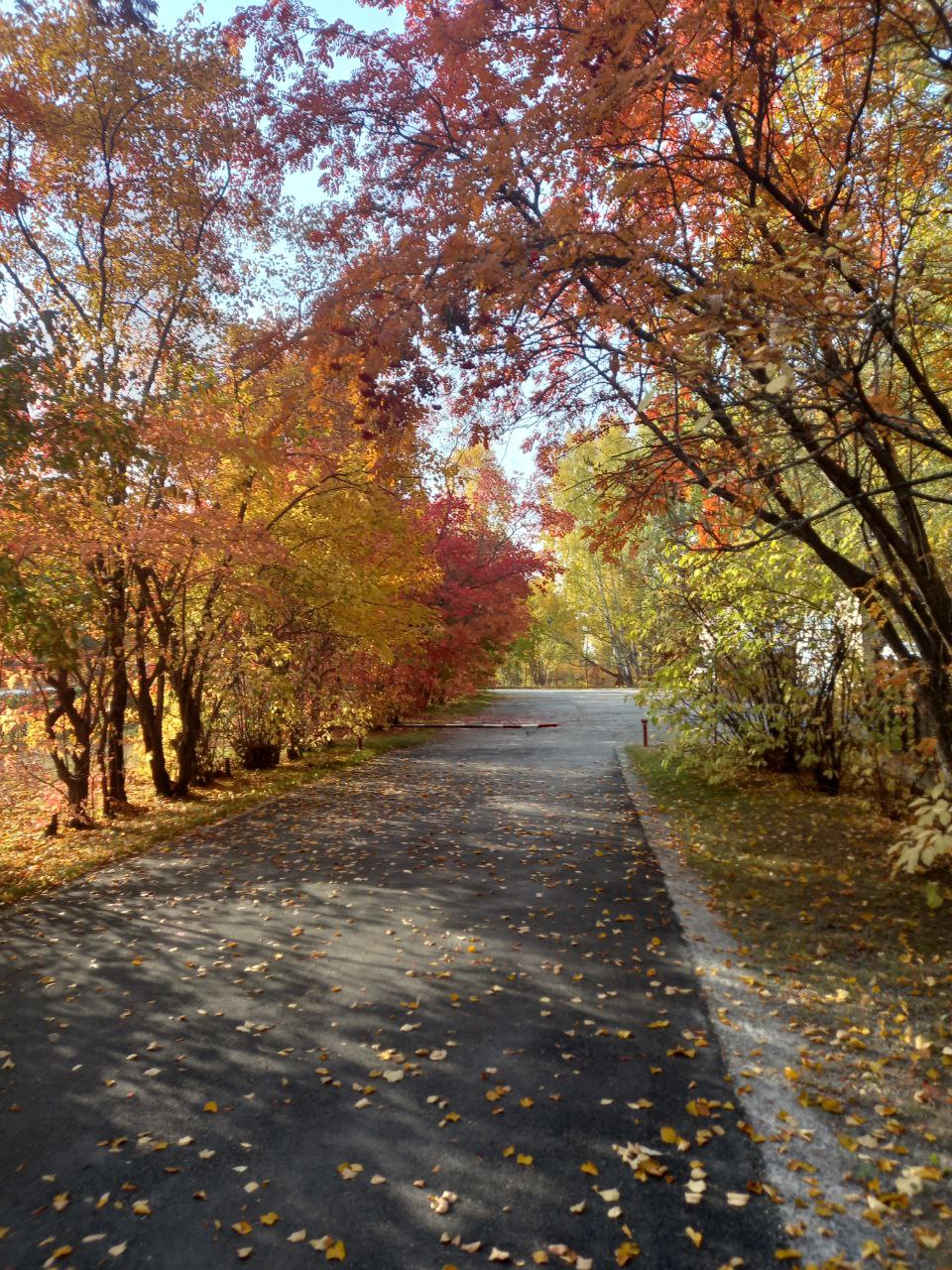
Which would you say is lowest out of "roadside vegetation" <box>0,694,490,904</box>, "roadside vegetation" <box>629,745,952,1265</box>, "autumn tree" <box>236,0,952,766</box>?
"roadside vegetation" <box>629,745,952,1265</box>

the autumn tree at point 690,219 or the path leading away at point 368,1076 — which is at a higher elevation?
the autumn tree at point 690,219

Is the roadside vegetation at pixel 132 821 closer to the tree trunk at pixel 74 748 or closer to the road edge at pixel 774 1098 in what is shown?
the tree trunk at pixel 74 748

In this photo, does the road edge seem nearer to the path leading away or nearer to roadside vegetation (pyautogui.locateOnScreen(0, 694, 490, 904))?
the path leading away

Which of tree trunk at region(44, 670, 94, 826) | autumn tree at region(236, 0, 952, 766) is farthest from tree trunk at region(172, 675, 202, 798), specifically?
autumn tree at region(236, 0, 952, 766)

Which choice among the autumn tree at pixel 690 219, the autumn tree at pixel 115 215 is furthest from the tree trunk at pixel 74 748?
the autumn tree at pixel 690 219

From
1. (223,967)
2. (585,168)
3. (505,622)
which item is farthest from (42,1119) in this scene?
(505,622)

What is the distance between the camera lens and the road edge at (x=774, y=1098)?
8.28 ft

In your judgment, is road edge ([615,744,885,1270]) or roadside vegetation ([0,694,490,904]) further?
roadside vegetation ([0,694,490,904])

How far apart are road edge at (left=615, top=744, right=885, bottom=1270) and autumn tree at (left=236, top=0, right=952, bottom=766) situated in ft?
7.16

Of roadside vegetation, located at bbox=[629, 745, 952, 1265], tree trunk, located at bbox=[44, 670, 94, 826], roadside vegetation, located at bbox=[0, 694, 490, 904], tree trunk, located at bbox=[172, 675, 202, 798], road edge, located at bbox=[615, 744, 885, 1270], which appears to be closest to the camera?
road edge, located at bbox=[615, 744, 885, 1270]

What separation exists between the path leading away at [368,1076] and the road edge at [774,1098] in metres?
0.11

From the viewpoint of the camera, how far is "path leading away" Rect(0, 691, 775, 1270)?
260 cm

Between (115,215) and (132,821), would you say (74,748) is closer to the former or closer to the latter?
(132,821)

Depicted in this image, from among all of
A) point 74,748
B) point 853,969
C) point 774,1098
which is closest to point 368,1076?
point 774,1098
